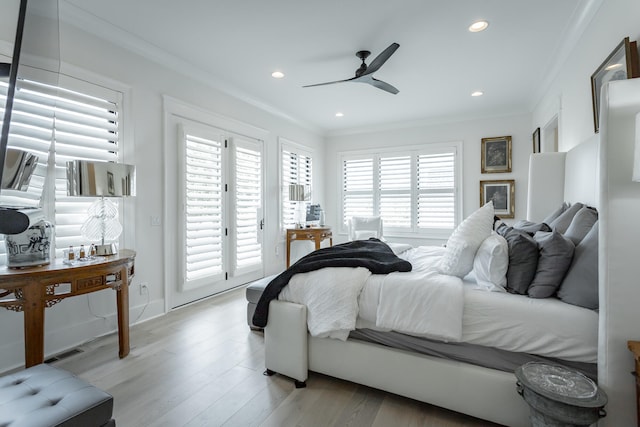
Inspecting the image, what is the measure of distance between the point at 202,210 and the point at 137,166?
87cm

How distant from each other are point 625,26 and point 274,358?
10.4ft

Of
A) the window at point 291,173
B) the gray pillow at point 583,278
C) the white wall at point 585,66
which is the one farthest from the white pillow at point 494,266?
the window at point 291,173

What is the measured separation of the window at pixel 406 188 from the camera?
557cm

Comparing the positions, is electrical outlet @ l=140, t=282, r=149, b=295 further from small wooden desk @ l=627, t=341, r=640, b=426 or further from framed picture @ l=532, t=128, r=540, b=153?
framed picture @ l=532, t=128, r=540, b=153

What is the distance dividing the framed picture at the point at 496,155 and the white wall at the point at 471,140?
Result: 7cm

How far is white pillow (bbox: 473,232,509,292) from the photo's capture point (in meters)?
1.76

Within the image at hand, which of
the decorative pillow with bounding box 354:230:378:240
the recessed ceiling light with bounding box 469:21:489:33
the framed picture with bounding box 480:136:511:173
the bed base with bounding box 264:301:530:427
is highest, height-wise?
the recessed ceiling light with bounding box 469:21:489:33

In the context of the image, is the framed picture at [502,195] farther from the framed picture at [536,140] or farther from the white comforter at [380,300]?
the white comforter at [380,300]

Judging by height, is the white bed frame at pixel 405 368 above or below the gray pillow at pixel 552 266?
below

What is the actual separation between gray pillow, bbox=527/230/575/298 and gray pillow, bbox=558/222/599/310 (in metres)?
0.03

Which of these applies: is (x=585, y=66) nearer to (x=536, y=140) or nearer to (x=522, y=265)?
(x=536, y=140)

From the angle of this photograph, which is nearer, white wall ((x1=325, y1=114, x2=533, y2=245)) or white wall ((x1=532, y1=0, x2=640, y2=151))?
white wall ((x1=532, y1=0, x2=640, y2=151))

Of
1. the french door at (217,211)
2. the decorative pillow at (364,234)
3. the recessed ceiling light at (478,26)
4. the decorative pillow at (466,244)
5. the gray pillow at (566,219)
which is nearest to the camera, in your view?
the decorative pillow at (466,244)

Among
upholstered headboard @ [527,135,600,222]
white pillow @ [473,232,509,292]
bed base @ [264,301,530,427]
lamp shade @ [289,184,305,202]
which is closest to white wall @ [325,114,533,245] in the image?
lamp shade @ [289,184,305,202]
